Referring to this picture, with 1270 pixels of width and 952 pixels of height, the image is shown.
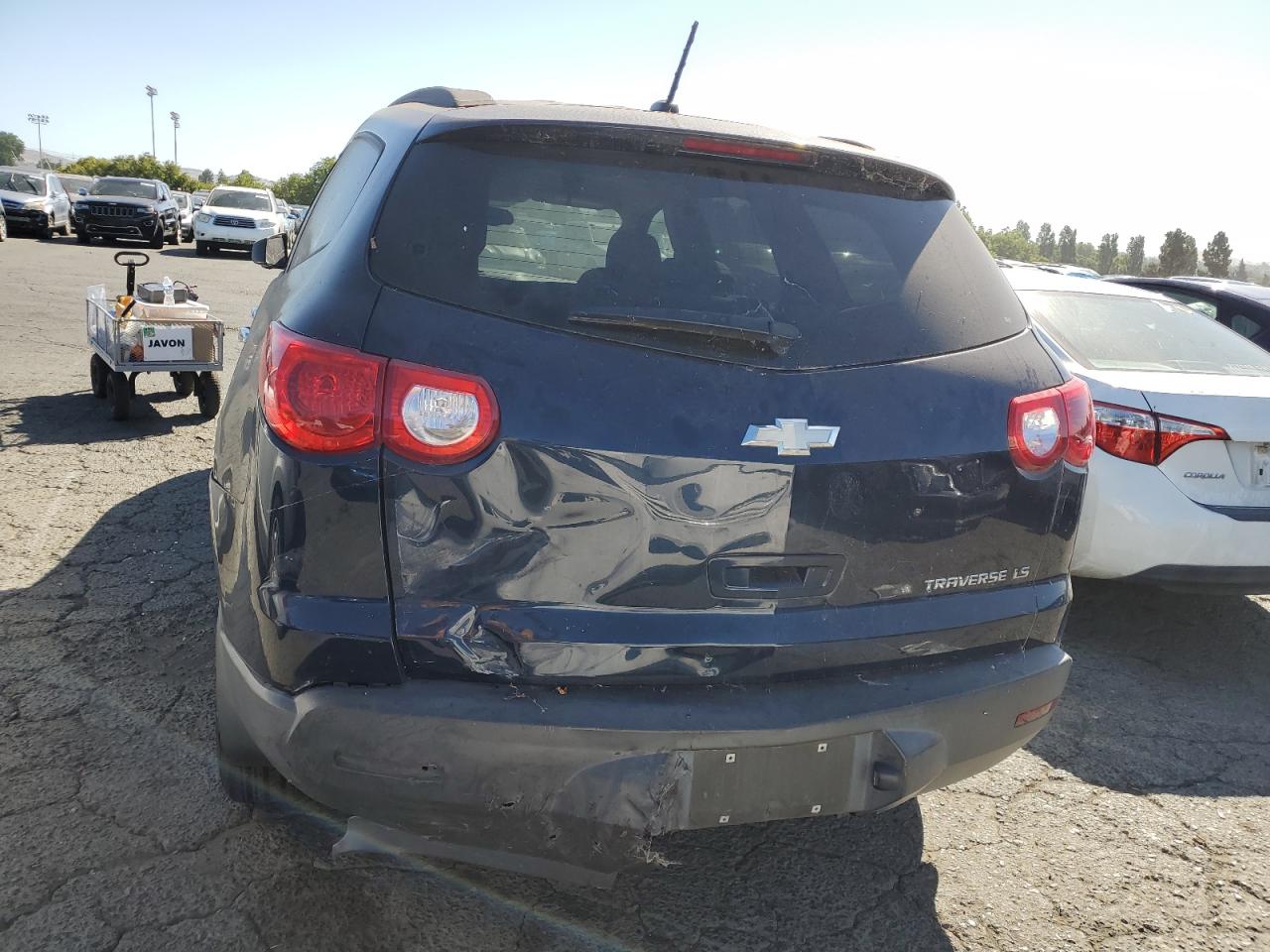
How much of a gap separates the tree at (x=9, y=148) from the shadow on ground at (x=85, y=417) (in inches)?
6790

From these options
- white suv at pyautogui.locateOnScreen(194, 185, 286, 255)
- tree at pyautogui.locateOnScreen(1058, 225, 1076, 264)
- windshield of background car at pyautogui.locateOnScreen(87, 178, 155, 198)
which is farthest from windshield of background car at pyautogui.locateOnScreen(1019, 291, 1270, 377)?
tree at pyautogui.locateOnScreen(1058, 225, 1076, 264)

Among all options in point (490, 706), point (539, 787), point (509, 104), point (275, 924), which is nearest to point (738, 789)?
point (539, 787)

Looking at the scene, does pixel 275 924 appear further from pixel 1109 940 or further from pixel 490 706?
pixel 1109 940

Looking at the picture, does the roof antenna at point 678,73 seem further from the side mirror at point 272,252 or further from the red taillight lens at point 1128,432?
the red taillight lens at point 1128,432

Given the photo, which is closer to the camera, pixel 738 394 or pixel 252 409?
pixel 738 394

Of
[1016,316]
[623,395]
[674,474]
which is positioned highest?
[1016,316]

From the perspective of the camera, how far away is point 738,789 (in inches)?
78.6

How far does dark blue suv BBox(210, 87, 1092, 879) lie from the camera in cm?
193

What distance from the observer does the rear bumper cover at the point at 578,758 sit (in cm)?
190

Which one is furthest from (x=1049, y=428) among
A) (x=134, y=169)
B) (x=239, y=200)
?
(x=134, y=169)

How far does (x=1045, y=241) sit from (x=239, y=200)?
112 meters

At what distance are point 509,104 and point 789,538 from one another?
1.26m

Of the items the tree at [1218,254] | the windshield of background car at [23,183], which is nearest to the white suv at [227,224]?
the windshield of background car at [23,183]

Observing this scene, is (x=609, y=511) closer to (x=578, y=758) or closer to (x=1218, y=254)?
(x=578, y=758)
